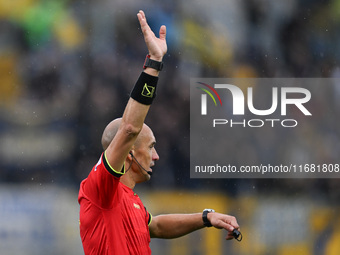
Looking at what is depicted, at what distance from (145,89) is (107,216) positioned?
791 mm

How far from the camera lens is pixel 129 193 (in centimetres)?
378

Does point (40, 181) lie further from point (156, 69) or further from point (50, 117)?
point (156, 69)

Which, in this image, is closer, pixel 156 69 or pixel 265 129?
pixel 156 69

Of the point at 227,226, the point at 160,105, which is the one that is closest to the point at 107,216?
the point at 227,226

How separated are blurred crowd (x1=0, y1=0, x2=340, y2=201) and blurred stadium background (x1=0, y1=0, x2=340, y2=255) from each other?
1 centimetres

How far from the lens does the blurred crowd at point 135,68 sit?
7.02 m

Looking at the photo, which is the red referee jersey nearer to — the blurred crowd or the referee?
the referee

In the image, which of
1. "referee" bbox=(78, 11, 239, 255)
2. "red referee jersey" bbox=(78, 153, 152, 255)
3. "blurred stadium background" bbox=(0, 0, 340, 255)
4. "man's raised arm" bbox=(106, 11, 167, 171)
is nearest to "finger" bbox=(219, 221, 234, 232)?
"referee" bbox=(78, 11, 239, 255)

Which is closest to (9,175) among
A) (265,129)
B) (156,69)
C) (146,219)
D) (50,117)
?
(50,117)

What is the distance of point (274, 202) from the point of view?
7.07 m

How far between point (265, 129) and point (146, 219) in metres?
3.44

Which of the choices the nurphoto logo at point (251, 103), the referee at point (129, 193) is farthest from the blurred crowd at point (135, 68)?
the referee at point (129, 193)

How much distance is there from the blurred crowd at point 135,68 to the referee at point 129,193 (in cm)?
283

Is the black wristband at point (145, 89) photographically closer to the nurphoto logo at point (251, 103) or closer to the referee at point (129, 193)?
the referee at point (129, 193)
